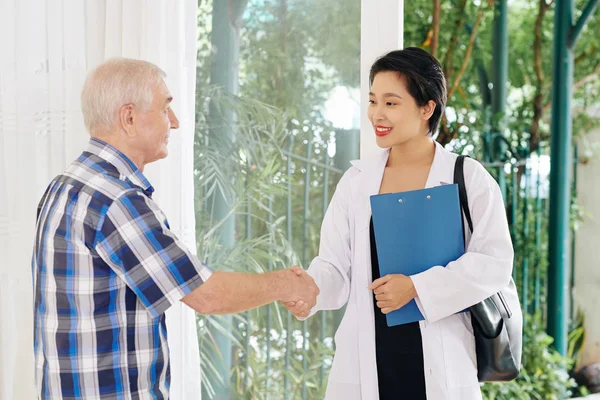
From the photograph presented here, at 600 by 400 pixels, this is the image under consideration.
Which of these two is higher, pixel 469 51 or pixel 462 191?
pixel 469 51

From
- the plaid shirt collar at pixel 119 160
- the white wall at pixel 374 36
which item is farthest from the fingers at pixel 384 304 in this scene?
the white wall at pixel 374 36

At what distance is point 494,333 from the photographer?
5.43 feet

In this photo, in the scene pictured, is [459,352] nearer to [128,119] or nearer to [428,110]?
[428,110]

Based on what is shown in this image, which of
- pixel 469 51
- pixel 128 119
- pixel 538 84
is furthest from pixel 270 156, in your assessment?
pixel 538 84

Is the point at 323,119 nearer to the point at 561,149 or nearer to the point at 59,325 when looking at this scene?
the point at 59,325

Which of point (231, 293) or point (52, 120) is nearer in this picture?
point (231, 293)

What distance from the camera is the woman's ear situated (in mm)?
1778

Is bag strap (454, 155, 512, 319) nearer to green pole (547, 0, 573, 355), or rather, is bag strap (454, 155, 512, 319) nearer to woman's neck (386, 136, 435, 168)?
woman's neck (386, 136, 435, 168)

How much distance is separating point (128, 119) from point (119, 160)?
0.09 m

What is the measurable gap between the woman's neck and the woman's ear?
0.20ft

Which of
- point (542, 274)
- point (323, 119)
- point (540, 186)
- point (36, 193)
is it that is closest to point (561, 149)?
point (540, 186)

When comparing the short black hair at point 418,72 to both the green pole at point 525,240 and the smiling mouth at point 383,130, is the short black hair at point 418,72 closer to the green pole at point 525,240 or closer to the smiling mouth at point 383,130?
the smiling mouth at point 383,130

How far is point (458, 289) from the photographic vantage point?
164 cm

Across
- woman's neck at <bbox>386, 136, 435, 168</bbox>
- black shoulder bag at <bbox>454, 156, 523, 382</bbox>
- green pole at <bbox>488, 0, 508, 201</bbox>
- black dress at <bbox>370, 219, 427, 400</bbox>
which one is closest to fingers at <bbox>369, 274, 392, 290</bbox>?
black dress at <bbox>370, 219, 427, 400</bbox>
